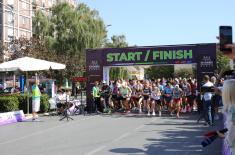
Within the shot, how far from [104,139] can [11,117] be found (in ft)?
22.4

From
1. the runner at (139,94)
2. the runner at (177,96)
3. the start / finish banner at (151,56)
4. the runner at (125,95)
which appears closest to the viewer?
the runner at (177,96)

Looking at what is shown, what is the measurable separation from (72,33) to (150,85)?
99.2ft

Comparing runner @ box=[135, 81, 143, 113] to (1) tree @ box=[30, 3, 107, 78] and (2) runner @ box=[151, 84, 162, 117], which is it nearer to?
(2) runner @ box=[151, 84, 162, 117]

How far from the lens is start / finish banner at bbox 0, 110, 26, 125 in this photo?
54.2 feet

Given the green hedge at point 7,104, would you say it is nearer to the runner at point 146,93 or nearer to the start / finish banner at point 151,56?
the start / finish banner at point 151,56

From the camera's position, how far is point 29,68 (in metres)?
18.7

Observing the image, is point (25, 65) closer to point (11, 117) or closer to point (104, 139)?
point (11, 117)

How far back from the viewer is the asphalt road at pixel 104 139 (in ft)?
32.0

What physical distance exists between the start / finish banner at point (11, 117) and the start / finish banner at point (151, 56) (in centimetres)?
626

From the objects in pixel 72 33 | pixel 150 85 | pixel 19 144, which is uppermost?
pixel 72 33

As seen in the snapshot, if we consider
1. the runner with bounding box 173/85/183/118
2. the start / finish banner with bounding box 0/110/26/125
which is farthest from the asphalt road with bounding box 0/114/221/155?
the runner with bounding box 173/85/183/118

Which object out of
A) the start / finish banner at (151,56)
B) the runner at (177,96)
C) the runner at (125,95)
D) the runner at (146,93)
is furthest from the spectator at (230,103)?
the runner at (125,95)

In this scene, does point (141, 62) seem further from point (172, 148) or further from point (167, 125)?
point (172, 148)

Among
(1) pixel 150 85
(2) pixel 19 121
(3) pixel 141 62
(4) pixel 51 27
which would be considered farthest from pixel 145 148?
(4) pixel 51 27
